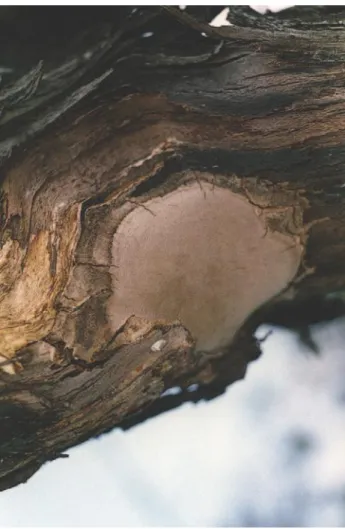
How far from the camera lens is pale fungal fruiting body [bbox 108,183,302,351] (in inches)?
33.8

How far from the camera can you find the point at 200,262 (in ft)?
2.98

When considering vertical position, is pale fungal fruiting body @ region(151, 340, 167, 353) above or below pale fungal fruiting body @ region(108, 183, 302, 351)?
below

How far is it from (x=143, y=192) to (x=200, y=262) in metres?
0.14

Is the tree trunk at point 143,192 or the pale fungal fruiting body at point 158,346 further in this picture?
the pale fungal fruiting body at point 158,346

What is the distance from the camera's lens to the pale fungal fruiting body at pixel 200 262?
858 millimetres

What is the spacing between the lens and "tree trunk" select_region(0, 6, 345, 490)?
75cm

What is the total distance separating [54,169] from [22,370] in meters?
0.28

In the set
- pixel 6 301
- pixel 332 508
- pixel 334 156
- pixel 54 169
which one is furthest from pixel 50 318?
pixel 332 508

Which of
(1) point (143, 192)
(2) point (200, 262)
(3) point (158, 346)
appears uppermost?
(1) point (143, 192)

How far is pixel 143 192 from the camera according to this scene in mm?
840

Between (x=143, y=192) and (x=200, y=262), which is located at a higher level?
(x=143, y=192)

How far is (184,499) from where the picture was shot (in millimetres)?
1038

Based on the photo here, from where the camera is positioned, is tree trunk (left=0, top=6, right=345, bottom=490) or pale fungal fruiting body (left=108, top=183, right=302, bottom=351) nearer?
tree trunk (left=0, top=6, right=345, bottom=490)

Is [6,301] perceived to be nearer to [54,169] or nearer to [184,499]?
[54,169]
